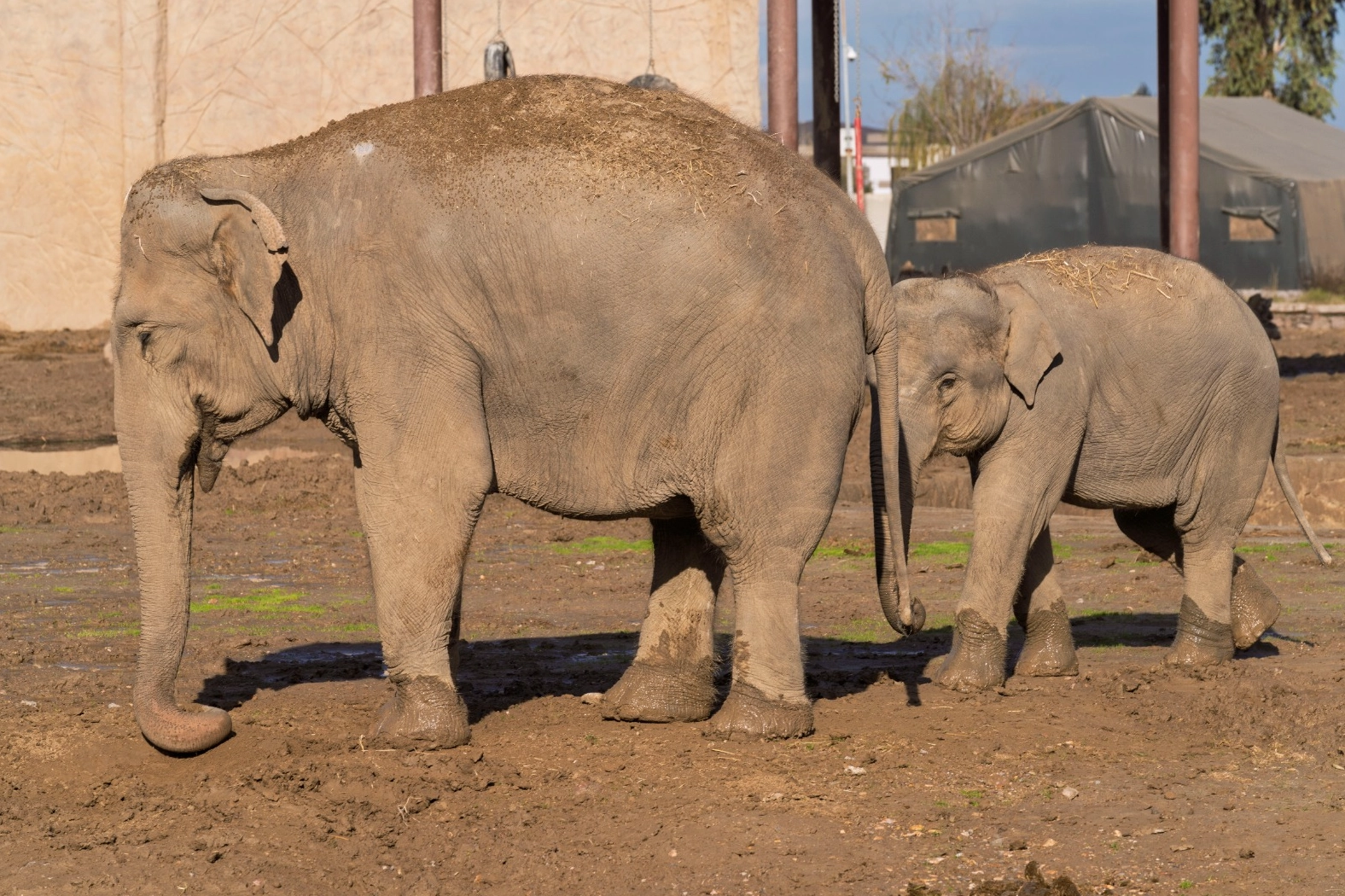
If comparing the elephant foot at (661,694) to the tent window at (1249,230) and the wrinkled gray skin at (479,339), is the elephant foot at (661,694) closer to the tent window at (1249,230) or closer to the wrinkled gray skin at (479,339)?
the wrinkled gray skin at (479,339)

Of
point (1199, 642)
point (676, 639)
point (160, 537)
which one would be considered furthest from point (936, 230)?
point (160, 537)

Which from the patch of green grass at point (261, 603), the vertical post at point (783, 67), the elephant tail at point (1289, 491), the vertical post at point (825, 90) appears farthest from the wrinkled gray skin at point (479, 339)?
the vertical post at point (825, 90)

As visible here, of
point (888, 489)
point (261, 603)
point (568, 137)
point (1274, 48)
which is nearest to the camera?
point (568, 137)

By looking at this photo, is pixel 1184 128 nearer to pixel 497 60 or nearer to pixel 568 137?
pixel 497 60

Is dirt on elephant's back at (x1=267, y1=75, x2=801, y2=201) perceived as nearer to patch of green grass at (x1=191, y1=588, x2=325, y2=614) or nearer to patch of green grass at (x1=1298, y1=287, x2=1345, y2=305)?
patch of green grass at (x1=191, y1=588, x2=325, y2=614)

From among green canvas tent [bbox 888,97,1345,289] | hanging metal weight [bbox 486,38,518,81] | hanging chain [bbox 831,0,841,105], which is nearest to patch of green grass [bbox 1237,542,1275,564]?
hanging chain [bbox 831,0,841,105]

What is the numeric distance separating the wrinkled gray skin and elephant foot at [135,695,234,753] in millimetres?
11

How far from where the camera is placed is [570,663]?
8148mm

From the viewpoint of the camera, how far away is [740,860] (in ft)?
16.8

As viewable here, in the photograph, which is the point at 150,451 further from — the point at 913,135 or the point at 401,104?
the point at 913,135

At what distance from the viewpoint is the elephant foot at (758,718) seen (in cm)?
642

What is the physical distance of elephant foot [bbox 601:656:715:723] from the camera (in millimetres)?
6793

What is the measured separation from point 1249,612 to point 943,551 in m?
3.16

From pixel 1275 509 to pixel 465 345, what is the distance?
29.3ft
